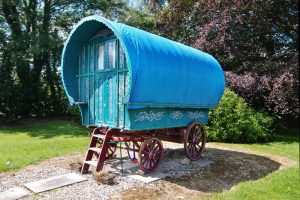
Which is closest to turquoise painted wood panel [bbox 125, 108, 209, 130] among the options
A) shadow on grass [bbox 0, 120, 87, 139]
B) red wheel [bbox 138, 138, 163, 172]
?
red wheel [bbox 138, 138, 163, 172]

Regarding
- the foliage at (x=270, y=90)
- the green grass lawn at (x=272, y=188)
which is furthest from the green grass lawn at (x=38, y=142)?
the foliage at (x=270, y=90)

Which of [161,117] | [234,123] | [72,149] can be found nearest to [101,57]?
[161,117]

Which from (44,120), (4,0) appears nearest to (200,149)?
(44,120)

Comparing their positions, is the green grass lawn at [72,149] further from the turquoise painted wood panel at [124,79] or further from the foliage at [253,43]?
the turquoise painted wood panel at [124,79]

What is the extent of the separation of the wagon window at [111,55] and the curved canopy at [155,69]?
0.46 metres

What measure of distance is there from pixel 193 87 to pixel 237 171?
7.75ft

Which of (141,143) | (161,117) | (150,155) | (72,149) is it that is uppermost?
(161,117)

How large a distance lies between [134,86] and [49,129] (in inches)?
380

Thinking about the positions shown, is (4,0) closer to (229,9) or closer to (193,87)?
(229,9)

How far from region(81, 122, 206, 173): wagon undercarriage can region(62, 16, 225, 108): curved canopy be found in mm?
872

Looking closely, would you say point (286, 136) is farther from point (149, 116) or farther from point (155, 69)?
point (155, 69)

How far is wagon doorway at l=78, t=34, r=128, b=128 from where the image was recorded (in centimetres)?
734

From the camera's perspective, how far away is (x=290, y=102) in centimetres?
1330

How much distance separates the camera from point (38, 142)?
1134cm
